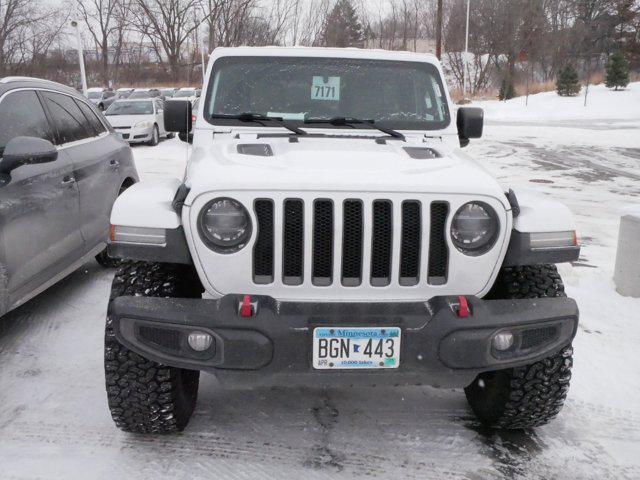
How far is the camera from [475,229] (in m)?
2.45

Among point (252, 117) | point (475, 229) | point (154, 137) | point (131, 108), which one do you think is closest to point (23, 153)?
point (252, 117)

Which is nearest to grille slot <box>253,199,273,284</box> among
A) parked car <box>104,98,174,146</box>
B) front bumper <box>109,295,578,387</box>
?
front bumper <box>109,295,578,387</box>

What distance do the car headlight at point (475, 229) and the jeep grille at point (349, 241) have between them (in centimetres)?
8

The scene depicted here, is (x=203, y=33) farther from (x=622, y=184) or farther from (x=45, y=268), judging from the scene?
(x=45, y=268)

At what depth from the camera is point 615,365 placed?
3.61 meters

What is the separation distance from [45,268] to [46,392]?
918 millimetres

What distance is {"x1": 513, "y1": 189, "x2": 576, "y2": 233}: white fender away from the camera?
8.27 feet

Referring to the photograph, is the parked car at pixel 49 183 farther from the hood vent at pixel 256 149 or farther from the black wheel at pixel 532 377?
the black wheel at pixel 532 377

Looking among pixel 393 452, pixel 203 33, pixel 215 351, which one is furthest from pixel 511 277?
pixel 203 33

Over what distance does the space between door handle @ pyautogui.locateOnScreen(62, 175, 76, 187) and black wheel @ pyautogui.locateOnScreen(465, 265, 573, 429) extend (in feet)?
9.44

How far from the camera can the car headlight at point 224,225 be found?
238 cm

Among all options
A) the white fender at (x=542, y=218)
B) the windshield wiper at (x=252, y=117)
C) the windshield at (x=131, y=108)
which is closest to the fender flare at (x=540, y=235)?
the white fender at (x=542, y=218)

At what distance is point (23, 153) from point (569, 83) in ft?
106

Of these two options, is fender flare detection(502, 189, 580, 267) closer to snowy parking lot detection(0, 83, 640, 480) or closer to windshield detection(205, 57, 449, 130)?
snowy parking lot detection(0, 83, 640, 480)
